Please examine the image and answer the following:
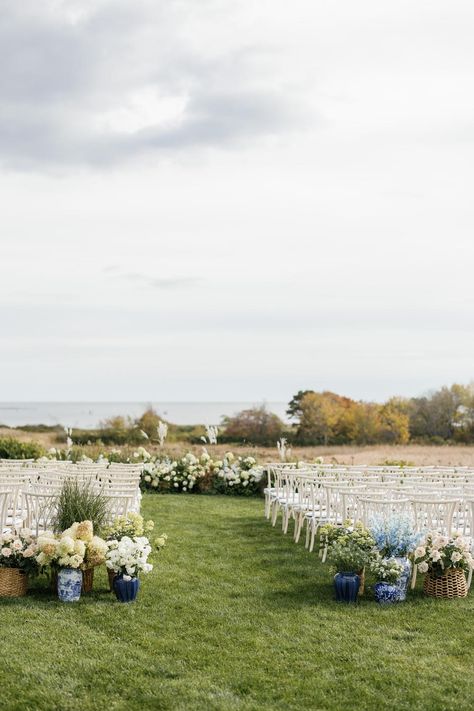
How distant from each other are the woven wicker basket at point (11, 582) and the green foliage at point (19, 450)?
11686mm

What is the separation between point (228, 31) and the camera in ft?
42.4

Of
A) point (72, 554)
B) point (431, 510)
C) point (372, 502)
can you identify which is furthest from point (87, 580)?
point (431, 510)

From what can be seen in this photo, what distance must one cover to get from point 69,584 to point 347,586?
8.52 feet

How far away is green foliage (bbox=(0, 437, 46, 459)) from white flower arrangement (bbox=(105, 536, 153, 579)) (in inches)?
475

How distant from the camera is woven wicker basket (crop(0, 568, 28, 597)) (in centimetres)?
773

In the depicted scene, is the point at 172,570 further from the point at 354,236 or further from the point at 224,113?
the point at 354,236

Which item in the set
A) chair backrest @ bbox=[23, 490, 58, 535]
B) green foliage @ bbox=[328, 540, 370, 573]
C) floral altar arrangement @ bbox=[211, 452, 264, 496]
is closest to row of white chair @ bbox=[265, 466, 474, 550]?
green foliage @ bbox=[328, 540, 370, 573]

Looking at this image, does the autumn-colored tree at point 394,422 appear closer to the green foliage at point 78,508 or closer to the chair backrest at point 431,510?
the chair backrest at point 431,510

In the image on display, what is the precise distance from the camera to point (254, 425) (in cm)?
3303

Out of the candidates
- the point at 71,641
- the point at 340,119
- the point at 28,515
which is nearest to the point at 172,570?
A: the point at 28,515

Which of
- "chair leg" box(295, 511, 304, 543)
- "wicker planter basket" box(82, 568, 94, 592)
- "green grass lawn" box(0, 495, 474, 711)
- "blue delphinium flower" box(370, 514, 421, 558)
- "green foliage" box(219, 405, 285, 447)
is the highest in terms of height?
"green foliage" box(219, 405, 285, 447)

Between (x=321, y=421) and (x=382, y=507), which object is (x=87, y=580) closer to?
(x=382, y=507)

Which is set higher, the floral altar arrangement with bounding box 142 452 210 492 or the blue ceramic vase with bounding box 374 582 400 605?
the floral altar arrangement with bounding box 142 452 210 492

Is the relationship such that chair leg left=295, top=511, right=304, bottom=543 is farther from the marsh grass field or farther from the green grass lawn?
the marsh grass field
